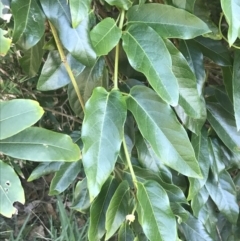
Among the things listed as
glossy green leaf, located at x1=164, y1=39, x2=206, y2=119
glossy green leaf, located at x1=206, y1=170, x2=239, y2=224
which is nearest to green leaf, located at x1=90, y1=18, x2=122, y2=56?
glossy green leaf, located at x1=164, y1=39, x2=206, y2=119

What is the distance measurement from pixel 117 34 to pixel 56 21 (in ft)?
0.30

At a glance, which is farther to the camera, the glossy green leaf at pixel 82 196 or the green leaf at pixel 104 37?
the glossy green leaf at pixel 82 196

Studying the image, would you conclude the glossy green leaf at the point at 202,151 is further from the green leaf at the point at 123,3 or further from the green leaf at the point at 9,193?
the green leaf at the point at 9,193

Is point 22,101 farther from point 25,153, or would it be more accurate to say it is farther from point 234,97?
point 234,97

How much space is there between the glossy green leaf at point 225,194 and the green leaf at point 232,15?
444mm

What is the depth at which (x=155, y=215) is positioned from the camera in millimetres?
652

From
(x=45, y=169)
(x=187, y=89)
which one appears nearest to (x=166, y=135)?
(x=187, y=89)

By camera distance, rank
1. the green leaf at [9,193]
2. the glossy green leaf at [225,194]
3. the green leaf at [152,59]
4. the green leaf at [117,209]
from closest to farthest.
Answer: the green leaf at [9,193] → the green leaf at [152,59] → the green leaf at [117,209] → the glossy green leaf at [225,194]

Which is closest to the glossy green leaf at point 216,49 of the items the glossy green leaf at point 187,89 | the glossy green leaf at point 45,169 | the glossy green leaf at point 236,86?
the glossy green leaf at point 236,86

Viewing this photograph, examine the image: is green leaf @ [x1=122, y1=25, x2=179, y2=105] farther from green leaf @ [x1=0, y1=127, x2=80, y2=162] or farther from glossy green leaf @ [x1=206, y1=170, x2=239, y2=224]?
glossy green leaf @ [x1=206, y1=170, x2=239, y2=224]

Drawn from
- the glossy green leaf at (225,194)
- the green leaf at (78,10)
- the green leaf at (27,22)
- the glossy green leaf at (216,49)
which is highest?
the green leaf at (78,10)

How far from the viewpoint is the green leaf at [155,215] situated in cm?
64

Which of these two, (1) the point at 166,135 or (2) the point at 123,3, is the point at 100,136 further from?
(2) the point at 123,3

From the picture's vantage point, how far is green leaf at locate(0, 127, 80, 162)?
521mm
